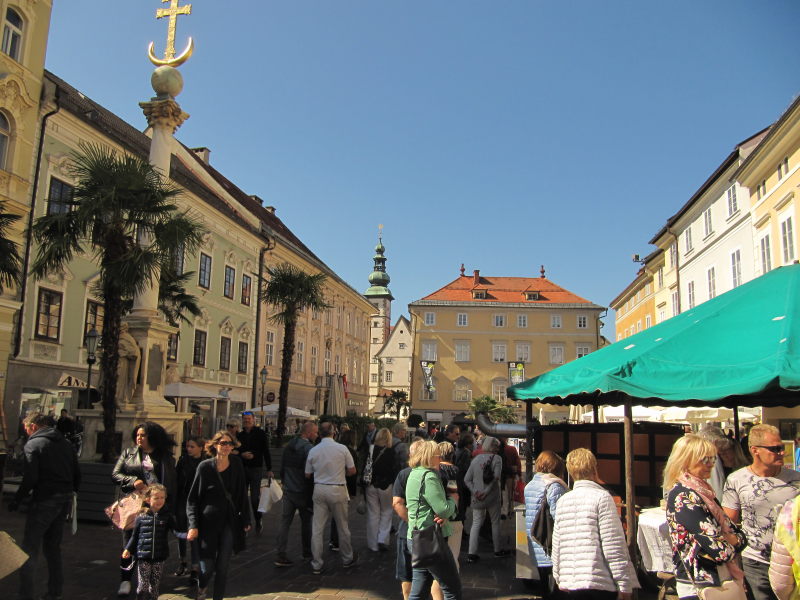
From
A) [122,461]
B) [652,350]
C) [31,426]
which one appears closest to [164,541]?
[122,461]

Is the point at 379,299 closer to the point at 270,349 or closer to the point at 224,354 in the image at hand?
the point at 270,349

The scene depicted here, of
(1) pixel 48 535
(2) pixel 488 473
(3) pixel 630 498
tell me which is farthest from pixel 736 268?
(1) pixel 48 535

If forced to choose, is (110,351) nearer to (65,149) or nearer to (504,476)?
(504,476)

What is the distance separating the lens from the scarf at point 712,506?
12.7 ft

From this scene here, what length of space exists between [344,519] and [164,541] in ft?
9.21

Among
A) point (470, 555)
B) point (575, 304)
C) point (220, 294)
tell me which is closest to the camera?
point (470, 555)

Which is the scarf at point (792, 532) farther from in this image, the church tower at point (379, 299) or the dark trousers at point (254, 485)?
the church tower at point (379, 299)

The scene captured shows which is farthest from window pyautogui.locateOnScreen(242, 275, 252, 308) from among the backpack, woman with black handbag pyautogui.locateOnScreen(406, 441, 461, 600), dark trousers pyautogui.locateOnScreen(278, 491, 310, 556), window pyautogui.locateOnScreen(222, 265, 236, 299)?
woman with black handbag pyautogui.locateOnScreen(406, 441, 461, 600)

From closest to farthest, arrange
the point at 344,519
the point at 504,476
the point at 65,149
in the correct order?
the point at 344,519 < the point at 504,476 < the point at 65,149

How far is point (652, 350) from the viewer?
6418 millimetres

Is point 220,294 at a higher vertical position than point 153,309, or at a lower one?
higher

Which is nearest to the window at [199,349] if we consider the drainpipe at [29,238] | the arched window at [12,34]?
the drainpipe at [29,238]

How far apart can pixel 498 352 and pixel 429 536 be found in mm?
58799

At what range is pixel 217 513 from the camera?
19.0 feet
